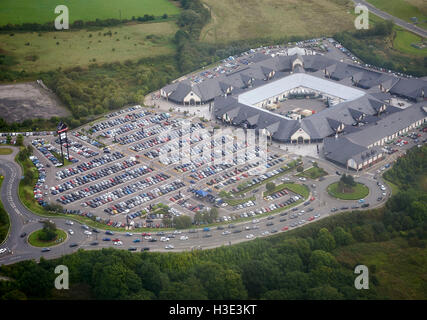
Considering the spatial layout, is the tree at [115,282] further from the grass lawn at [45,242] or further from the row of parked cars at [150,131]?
the row of parked cars at [150,131]

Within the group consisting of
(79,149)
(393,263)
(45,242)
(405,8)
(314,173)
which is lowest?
(393,263)

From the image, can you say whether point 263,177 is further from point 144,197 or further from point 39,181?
point 39,181

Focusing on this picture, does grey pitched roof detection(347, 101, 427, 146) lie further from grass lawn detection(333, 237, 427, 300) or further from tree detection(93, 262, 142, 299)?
tree detection(93, 262, 142, 299)

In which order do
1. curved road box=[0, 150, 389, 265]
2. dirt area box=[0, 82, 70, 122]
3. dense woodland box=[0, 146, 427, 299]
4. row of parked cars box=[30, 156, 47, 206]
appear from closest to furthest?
dense woodland box=[0, 146, 427, 299]
curved road box=[0, 150, 389, 265]
row of parked cars box=[30, 156, 47, 206]
dirt area box=[0, 82, 70, 122]

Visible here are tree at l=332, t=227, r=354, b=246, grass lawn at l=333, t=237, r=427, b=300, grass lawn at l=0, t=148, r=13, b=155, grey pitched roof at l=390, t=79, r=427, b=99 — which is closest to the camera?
grass lawn at l=333, t=237, r=427, b=300

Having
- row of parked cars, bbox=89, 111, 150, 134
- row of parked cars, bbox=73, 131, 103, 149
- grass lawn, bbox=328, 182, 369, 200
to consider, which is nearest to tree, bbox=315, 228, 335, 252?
grass lawn, bbox=328, 182, 369, 200

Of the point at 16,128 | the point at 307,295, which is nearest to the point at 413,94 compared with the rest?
the point at 307,295

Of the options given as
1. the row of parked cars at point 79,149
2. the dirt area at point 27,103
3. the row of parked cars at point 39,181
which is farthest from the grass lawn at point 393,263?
the dirt area at point 27,103

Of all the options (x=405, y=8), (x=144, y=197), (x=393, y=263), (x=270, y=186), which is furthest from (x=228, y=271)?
(x=405, y=8)
